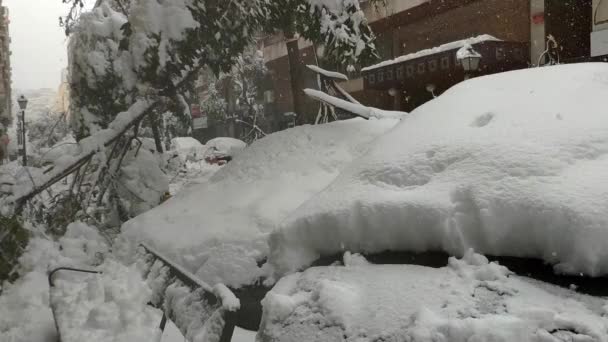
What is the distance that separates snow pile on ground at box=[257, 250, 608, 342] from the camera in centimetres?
186

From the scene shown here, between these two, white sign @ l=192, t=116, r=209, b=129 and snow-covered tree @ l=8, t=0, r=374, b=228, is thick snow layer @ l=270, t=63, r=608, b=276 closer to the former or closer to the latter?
snow-covered tree @ l=8, t=0, r=374, b=228

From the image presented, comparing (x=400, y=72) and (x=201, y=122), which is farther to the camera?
(x=201, y=122)

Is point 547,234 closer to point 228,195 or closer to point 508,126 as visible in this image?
point 508,126

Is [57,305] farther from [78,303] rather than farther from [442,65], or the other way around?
[442,65]

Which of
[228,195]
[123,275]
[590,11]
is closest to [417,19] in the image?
[590,11]

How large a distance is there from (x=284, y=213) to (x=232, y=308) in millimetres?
1708

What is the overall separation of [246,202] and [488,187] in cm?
244

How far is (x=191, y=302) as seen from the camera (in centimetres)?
284

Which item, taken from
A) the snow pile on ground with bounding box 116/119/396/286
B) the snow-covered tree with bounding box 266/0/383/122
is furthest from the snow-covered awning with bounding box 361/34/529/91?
the snow pile on ground with bounding box 116/119/396/286

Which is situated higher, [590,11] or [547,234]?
[590,11]

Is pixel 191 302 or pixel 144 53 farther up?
pixel 144 53

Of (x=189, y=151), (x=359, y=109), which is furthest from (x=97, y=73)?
(x=189, y=151)

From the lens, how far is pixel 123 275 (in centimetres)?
349

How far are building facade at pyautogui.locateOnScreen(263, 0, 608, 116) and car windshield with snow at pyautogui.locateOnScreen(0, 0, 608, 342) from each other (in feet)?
19.0
